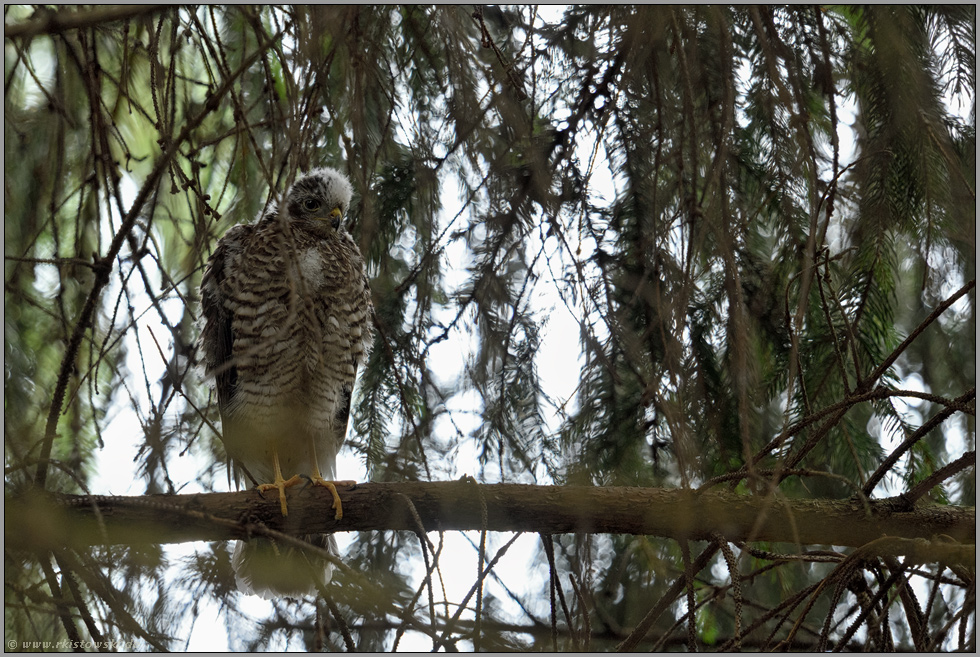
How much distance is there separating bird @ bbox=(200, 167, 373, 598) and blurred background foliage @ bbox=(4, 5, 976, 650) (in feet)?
1.20

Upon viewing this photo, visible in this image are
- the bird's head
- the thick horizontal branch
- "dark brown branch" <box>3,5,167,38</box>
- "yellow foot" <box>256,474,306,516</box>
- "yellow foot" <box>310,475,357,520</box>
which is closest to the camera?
"dark brown branch" <box>3,5,167,38</box>

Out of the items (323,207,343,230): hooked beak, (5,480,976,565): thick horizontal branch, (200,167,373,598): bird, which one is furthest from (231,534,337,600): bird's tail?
(323,207,343,230): hooked beak

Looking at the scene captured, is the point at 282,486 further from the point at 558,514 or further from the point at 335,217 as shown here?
the point at 335,217

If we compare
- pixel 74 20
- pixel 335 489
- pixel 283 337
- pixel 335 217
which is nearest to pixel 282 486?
pixel 335 489

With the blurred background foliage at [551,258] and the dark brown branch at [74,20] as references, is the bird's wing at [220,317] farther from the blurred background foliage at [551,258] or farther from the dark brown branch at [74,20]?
the dark brown branch at [74,20]

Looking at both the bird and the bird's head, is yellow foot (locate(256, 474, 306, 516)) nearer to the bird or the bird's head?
the bird

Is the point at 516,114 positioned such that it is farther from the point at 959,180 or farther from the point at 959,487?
the point at 959,487

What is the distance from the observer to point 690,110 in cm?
145

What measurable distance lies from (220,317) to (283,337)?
373 millimetres

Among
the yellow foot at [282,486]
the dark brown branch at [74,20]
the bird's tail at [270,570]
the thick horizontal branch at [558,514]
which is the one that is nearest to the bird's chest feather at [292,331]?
the yellow foot at [282,486]

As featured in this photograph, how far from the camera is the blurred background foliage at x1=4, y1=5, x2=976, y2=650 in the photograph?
5.02 ft

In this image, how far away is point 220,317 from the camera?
3.37 meters

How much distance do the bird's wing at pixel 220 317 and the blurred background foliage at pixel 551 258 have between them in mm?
354

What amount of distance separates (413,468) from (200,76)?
1.84m
